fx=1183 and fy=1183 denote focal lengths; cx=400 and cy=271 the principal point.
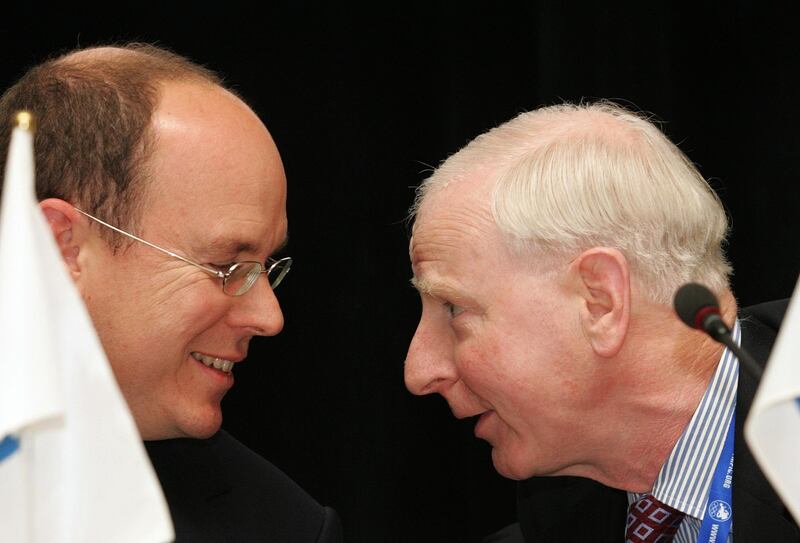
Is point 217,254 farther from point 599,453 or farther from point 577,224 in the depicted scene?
point 599,453

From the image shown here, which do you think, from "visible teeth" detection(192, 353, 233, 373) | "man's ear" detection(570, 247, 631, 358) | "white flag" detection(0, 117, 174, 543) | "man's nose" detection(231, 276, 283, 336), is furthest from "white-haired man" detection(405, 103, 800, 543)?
"white flag" detection(0, 117, 174, 543)

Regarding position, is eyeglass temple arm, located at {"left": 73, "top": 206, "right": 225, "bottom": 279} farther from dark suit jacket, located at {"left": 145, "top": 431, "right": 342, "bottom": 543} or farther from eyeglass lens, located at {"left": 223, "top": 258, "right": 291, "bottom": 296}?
dark suit jacket, located at {"left": 145, "top": 431, "right": 342, "bottom": 543}

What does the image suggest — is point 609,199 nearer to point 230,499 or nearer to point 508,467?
point 508,467

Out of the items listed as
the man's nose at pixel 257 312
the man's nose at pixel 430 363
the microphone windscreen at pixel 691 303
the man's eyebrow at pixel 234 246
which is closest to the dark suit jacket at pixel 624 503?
the man's nose at pixel 430 363

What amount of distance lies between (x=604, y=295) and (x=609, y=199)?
20cm

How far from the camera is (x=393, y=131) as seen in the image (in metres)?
3.67

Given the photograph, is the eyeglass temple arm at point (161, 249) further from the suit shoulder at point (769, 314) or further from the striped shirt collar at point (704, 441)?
the suit shoulder at point (769, 314)

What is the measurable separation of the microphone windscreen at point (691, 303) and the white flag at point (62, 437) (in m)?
0.76

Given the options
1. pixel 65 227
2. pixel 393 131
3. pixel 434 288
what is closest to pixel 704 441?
pixel 434 288

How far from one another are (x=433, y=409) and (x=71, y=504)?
2.37 metres

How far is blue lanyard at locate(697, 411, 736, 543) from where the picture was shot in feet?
7.57

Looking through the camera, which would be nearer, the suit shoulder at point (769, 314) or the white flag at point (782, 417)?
the white flag at point (782, 417)

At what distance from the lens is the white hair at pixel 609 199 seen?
242 cm

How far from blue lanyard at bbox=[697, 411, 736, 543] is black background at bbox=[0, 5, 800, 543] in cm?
133
